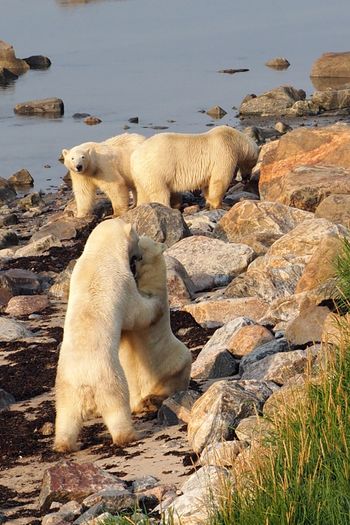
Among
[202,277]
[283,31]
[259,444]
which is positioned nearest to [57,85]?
[283,31]

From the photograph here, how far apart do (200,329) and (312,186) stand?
207 inches

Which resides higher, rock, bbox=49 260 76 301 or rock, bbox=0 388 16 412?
rock, bbox=0 388 16 412

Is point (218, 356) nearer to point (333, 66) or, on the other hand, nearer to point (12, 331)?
point (12, 331)

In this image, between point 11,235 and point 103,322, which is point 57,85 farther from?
point 103,322

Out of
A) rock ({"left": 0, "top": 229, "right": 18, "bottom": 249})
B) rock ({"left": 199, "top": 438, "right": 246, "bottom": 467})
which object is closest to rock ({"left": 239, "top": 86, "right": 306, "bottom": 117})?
rock ({"left": 0, "top": 229, "right": 18, "bottom": 249})

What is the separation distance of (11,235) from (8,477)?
10.8 metres

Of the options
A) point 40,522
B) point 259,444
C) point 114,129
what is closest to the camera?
point 259,444

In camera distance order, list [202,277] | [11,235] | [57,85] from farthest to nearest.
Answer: [57,85], [11,235], [202,277]

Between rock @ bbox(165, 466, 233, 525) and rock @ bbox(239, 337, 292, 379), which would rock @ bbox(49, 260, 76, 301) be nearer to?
rock @ bbox(239, 337, 292, 379)

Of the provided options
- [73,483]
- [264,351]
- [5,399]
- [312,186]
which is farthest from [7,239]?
[73,483]

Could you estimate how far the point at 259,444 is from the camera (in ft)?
20.3

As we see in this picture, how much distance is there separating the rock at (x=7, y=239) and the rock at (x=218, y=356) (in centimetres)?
825

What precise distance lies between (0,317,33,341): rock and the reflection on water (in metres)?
26.7

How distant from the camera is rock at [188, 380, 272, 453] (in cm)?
762
